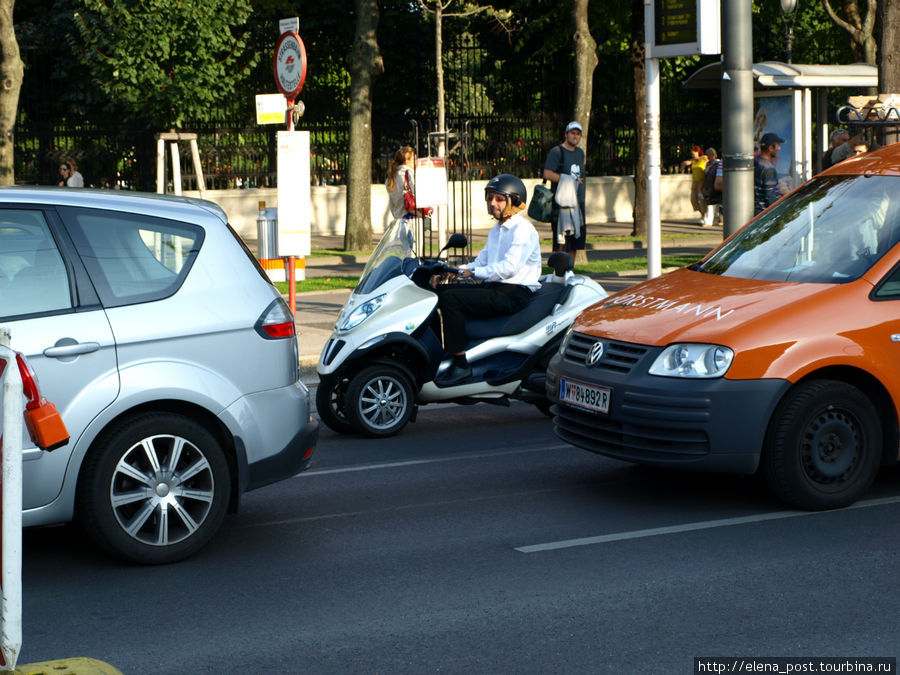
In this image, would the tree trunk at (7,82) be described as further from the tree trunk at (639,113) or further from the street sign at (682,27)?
the tree trunk at (639,113)

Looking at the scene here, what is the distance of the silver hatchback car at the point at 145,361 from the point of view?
17.9 feet

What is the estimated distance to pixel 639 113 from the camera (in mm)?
25625

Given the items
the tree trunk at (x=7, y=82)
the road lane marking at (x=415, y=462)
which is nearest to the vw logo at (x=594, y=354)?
the road lane marking at (x=415, y=462)

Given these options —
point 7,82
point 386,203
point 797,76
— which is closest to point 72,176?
point 7,82

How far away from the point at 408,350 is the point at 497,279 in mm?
855

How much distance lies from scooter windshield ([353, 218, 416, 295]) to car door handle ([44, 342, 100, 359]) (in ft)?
11.4

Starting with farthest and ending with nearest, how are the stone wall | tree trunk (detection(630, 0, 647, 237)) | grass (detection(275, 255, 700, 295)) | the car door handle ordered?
the stone wall, tree trunk (detection(630, 0, 647, 237)), grass (detection(275, 255, 700, 295)), the car door handle

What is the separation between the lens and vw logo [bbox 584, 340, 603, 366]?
673cm

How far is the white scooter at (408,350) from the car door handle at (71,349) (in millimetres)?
3089

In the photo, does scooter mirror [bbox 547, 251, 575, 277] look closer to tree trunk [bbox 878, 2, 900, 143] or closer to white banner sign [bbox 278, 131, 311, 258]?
white banner sign [bbox 278, 131, 311, 258]

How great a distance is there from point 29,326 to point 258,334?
98cm

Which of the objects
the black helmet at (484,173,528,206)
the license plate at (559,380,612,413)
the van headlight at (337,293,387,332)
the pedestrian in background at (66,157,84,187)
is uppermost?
the pedestrian in background at (66,157,84,187)

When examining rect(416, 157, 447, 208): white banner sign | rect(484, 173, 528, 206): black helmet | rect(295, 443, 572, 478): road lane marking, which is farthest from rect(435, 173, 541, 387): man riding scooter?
rect(416, 157, 447, 208): white banner sign

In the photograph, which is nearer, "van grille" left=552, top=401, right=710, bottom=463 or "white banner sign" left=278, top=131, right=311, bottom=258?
"van grille" left=552, top=401, right=710, bottom=463
